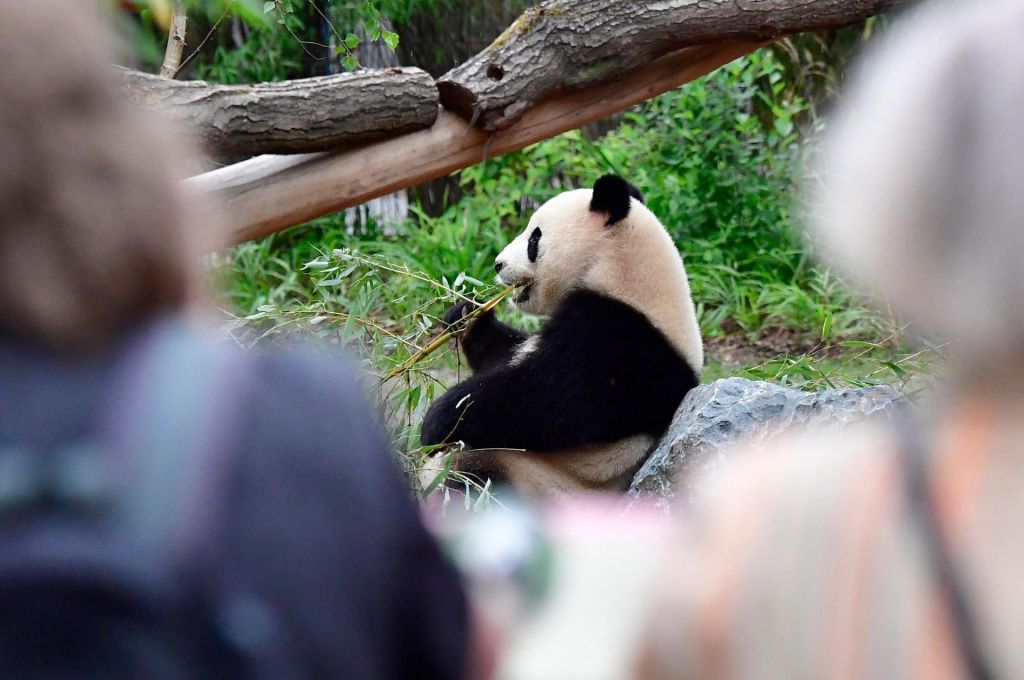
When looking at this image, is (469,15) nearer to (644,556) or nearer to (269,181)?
(269,181)

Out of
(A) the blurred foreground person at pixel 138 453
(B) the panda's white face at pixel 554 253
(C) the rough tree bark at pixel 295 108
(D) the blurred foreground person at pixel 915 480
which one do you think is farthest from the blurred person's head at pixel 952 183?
(B) the panda's white face at pixel 554 253

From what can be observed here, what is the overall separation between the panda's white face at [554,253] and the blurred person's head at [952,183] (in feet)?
10.2

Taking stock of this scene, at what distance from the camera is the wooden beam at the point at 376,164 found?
12.2ft

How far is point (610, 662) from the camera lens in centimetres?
93

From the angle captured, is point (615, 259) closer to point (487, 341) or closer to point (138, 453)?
point (487, 341)

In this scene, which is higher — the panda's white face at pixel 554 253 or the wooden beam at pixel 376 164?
the wooden beam at pixel 376 164

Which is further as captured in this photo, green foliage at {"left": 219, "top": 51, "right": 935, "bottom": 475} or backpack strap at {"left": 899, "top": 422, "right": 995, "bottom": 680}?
green foliage at {"left": 219, "top": 51, "right": 935, "bottom": 475}

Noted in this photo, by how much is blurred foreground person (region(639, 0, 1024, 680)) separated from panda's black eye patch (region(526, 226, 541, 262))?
10.8 ft

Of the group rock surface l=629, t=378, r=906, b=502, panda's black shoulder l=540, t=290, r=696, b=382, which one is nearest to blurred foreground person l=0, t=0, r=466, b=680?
rock surface l=629, t=378, r=906, b=502

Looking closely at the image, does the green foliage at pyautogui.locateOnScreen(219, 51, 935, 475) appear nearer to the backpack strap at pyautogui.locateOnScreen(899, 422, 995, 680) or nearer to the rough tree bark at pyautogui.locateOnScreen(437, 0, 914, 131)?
the rough tree bark at pyautogui.locateOnScreen(437, 0, 914, 131)

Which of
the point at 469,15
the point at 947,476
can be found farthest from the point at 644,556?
the point at 469,15

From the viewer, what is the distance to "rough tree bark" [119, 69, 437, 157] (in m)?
3.30

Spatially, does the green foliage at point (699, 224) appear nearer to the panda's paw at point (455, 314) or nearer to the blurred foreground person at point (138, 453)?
the panda's paw at point (455, 314)

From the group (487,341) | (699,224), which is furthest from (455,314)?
(699,224)
